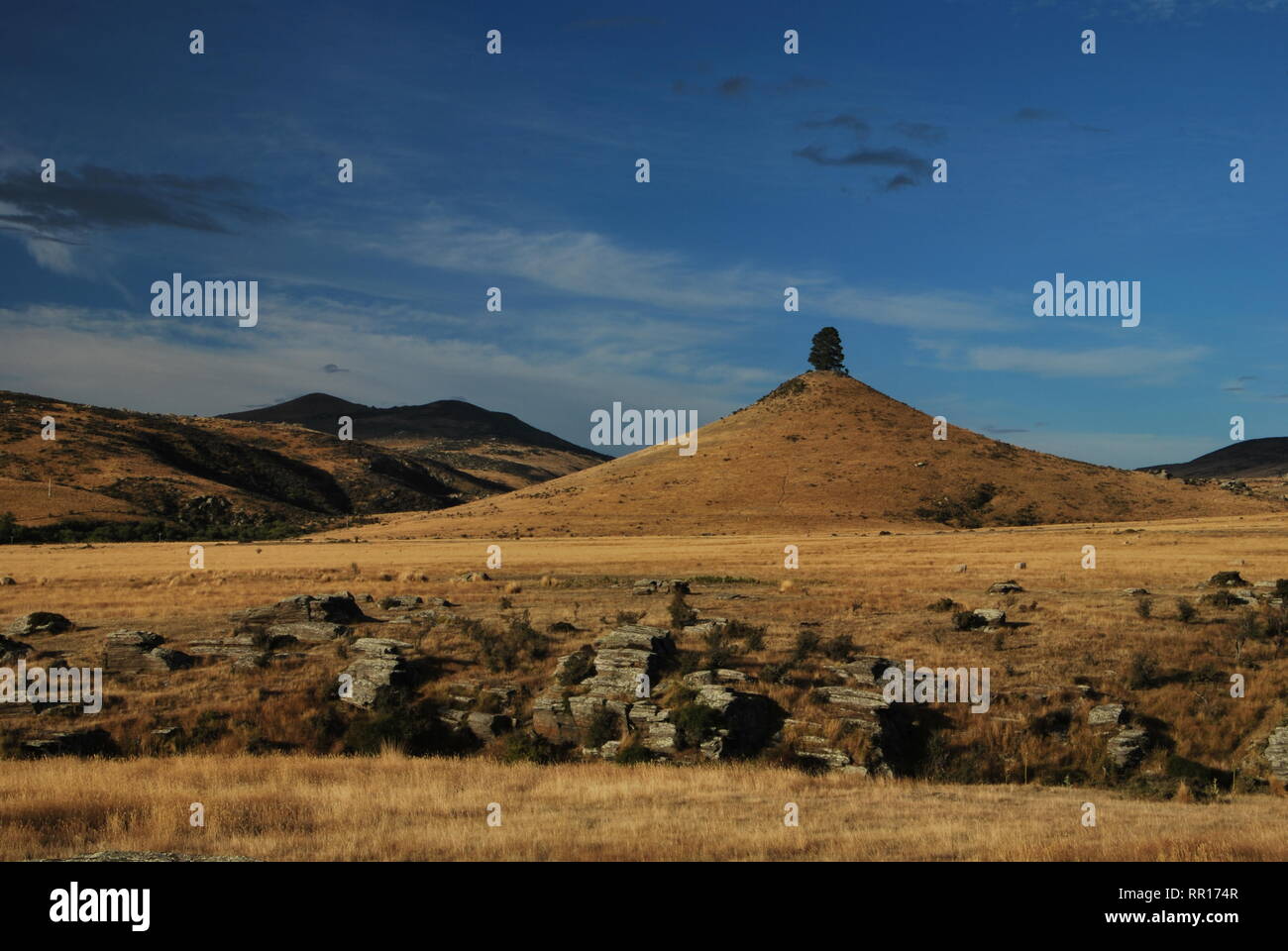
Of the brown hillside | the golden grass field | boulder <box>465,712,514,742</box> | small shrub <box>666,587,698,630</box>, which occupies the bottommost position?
boulder <box>465,712,514,742</box>

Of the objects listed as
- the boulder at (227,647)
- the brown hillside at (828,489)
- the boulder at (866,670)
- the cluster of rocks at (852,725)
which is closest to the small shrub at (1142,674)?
the boulder at (866,670)

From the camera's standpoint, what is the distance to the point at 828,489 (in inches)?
4875

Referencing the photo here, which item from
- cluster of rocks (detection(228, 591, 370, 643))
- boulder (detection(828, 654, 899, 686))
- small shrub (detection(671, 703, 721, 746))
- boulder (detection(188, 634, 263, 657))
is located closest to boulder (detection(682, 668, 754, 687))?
small shrub (detection(671, 703, 721, 746))

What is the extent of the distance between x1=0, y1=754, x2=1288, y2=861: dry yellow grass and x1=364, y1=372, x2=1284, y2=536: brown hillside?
85.9 m

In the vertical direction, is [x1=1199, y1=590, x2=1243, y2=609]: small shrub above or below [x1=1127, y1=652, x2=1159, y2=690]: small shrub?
above

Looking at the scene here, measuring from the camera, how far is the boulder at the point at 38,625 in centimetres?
3125

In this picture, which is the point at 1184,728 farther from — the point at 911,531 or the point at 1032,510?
the point at 1032,510

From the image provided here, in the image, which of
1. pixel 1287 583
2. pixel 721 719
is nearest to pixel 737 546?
pixel 1287 583

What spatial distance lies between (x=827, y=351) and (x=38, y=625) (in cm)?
15534

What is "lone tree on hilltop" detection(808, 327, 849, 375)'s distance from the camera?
172m

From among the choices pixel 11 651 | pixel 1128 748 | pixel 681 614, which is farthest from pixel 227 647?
pixel 1128 748

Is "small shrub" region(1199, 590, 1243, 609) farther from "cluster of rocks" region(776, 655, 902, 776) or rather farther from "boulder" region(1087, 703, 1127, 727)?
"cluster of rocks" region(776, 655, 902, 776)

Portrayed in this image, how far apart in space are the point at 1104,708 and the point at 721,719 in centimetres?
1032

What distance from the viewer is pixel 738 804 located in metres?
16.6
